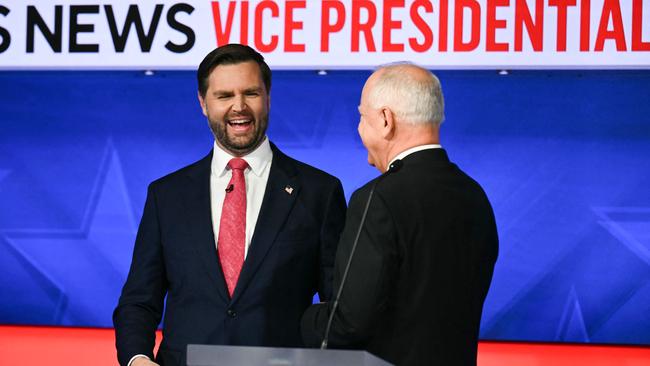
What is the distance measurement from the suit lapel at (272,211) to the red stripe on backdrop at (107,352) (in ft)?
6.94

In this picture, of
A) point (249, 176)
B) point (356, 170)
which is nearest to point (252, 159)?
point (249, 176)

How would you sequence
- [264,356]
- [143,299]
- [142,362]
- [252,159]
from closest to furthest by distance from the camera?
[264,356] < [142,362] < [143,299] < [252,159]

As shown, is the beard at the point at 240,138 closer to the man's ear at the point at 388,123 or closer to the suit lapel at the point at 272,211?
the suit lapel at the point at 272,211

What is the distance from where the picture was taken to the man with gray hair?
1.97 metres

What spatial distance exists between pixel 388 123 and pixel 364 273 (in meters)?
0.33

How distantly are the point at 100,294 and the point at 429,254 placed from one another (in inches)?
139

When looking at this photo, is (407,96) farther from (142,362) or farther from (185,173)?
(142,362)

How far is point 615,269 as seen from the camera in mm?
4887

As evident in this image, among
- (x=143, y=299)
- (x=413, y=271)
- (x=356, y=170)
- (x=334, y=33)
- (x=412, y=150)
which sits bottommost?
(x=143, y=299)

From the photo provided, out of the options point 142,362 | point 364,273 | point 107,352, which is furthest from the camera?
point 107,352

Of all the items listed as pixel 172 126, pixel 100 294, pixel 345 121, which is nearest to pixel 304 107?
pixel 345 121

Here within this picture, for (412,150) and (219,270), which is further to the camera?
(219,270)

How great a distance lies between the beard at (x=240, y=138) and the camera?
247 cm

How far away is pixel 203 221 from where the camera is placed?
244 cm
